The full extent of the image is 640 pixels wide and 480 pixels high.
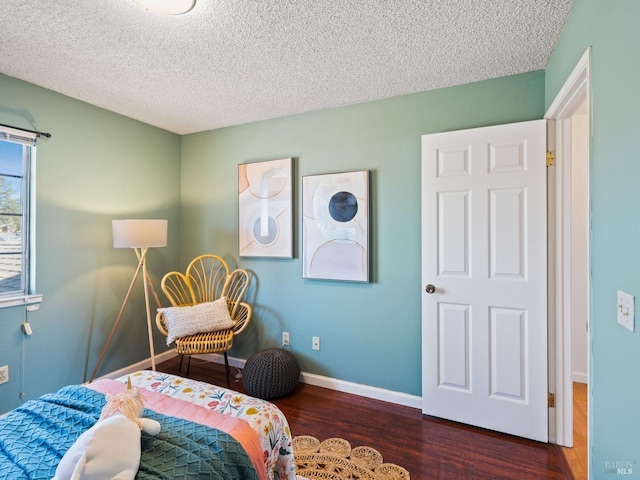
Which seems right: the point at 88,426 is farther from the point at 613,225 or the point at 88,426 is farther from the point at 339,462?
the point at 613,225

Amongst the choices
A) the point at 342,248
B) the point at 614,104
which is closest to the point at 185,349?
the point at 342,248

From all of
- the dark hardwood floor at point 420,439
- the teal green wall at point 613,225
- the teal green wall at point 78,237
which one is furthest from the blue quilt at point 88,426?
the teal green wall at point 78,237

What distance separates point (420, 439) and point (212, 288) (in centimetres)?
228

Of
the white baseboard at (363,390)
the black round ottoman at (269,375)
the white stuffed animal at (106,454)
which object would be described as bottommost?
the white baseboard at (363,390)

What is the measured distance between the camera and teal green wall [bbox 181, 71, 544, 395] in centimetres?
229

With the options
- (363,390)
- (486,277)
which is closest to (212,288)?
(363,390)

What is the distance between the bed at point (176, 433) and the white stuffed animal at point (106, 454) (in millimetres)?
62

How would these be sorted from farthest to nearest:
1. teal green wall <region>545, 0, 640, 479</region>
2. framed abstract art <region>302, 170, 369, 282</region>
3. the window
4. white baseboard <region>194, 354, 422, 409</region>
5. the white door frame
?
framed abstract art <region>302, 170, 369, 282</region>
white baseboard <region>194, 354, 422, 409</region>
the window
the white door frame
teal green wall <region>545, 0, 640, 479</region>

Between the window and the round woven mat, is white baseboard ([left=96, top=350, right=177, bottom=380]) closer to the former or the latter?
the window

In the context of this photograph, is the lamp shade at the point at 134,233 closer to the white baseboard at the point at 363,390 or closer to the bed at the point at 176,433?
the bed at the point at 176,433

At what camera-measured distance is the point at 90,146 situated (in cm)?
262

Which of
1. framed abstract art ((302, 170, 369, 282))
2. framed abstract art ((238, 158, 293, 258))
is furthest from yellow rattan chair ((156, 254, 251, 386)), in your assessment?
framed abstract art ((302, 170, 369, 282))

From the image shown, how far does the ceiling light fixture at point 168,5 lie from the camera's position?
143cm

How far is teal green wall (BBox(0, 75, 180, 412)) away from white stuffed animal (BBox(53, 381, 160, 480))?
193cm
